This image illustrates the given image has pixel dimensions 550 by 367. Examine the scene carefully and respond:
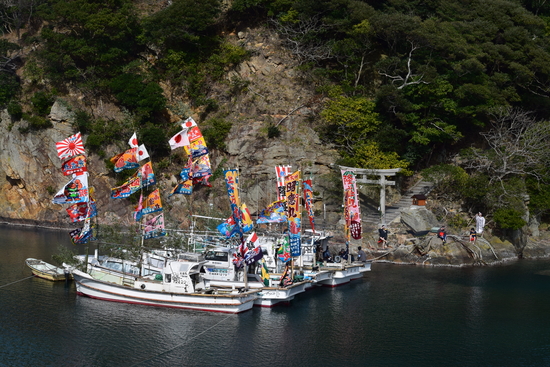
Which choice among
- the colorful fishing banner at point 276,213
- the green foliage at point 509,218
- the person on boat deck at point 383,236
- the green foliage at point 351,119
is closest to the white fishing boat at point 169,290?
the colorful fishing banner at point 276,213

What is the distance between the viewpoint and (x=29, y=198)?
76562mm

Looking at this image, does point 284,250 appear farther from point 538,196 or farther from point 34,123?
point 34,123

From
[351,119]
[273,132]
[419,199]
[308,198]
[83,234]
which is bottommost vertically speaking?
[83,234]

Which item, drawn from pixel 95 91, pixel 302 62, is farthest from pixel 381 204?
pixel 95 91

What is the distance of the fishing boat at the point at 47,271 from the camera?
1924 inches

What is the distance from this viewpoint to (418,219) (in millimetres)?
62094

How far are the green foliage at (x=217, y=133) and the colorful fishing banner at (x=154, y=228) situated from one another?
94.8 ft

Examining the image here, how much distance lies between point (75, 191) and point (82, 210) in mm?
1569

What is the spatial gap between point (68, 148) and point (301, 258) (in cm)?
2048

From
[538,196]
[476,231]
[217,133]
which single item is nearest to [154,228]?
[217,133]

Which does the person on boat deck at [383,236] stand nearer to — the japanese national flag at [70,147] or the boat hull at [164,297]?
the boat hull at [164,297]

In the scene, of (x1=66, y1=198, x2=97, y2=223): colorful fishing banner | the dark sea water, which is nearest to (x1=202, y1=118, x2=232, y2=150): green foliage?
the dark sea water

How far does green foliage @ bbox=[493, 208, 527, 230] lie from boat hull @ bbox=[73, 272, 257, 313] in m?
31.6

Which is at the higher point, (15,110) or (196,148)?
(15,110)
